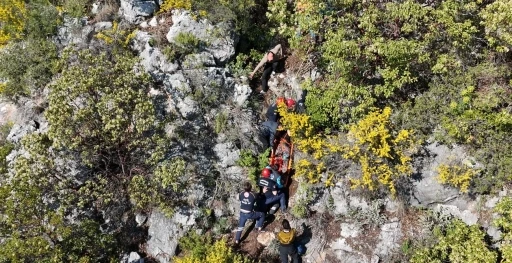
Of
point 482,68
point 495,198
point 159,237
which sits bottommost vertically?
point 159,237

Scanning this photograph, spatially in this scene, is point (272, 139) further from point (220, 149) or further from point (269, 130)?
point (220, 149)

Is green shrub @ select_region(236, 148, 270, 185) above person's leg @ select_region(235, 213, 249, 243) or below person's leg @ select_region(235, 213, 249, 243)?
above

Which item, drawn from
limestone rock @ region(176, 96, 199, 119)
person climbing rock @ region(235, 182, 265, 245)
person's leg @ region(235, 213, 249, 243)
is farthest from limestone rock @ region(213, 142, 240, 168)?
person's leg @ region(235, 213, 249, 243)

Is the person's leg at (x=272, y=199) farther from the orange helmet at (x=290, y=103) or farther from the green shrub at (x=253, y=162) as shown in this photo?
the orange helmet at (x=290, y=103)

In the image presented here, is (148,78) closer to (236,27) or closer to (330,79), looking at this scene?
(236,27)

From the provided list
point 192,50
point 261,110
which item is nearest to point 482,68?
point 261,110

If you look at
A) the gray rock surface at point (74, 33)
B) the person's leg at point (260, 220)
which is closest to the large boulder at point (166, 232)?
the person's leg at point (260, 220)

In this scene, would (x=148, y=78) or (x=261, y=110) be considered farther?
(x=261, y=110)

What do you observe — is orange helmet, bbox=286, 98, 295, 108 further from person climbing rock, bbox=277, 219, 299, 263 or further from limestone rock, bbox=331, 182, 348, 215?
person climbing rock, bbox=277, 219, 299, 263
